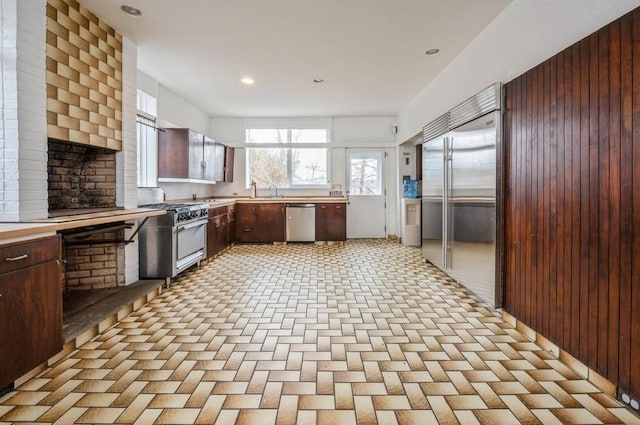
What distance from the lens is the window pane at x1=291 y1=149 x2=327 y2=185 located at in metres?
7.26

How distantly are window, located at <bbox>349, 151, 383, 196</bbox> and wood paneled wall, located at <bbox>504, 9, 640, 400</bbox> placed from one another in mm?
4658

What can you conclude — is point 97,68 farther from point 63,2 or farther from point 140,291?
point 140,291

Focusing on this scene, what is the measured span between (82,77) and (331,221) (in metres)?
4.82

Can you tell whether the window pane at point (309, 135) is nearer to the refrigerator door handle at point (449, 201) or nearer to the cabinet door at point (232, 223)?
the cabinet door at point (232, 223)

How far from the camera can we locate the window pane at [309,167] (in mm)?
7258

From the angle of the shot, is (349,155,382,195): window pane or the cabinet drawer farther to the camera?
(349,155,382,195): window pane

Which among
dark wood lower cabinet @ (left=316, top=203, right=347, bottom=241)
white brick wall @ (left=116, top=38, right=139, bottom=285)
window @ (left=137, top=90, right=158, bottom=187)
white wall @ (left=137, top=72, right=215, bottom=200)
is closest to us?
white brick wall @ (left=116, top=38, right=139, bottom=285)

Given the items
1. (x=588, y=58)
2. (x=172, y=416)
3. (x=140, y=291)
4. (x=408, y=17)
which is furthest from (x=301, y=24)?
(x=172, y=416)

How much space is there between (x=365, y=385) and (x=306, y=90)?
4594mm

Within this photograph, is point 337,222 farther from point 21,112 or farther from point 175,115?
point 21,112

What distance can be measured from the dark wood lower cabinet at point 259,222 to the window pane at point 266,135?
1.58 m

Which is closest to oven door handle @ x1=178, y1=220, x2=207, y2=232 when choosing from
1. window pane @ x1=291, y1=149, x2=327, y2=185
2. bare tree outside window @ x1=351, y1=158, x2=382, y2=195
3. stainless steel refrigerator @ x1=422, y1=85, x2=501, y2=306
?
window pane @ x1=291, y1=149, x2=327, y2=185

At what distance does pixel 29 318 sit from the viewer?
184 cm

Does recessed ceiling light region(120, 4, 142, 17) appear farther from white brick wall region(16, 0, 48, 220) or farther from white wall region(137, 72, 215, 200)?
white wall region(137, 72, 215, 200)
